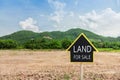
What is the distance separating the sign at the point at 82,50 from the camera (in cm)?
877

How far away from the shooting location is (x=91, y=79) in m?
11.5

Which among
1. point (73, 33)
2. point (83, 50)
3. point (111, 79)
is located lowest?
point (111, 79)

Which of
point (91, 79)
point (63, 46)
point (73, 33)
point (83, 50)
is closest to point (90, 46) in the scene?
point (83, 50)

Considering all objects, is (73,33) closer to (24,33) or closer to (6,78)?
(24,33)

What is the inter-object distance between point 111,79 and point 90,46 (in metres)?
3.31

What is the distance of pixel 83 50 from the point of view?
344 inches

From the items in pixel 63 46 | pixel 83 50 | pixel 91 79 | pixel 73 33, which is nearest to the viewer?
pixel 83 50

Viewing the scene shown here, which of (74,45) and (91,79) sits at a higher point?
(74,45)

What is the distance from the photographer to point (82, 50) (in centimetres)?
874

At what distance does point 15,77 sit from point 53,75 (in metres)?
1.34

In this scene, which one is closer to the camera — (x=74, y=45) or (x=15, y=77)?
(x=74, y=45)

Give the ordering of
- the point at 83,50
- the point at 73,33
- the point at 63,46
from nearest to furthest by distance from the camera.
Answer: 1. the point at 83,50
2. the point at 63,46
3. the point at 73,33

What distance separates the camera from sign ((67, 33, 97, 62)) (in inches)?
345

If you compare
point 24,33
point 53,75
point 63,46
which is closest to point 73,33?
point 24,33
